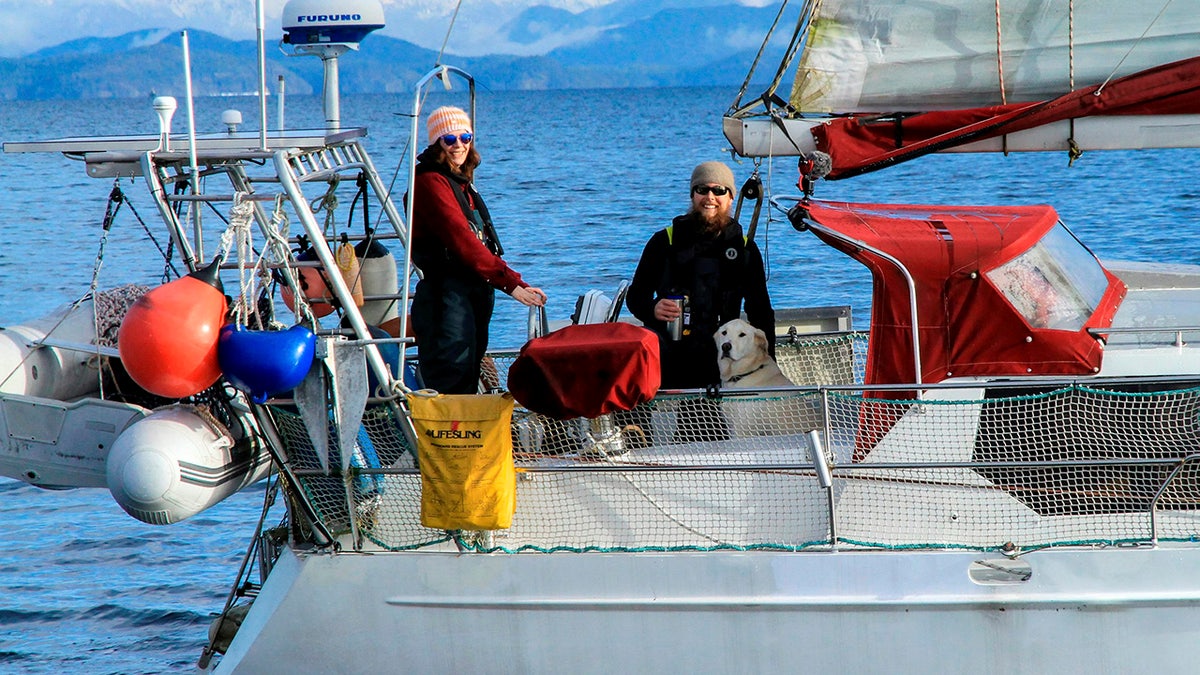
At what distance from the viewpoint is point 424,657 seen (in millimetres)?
5281

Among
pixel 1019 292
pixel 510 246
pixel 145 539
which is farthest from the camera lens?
pixel 510 246

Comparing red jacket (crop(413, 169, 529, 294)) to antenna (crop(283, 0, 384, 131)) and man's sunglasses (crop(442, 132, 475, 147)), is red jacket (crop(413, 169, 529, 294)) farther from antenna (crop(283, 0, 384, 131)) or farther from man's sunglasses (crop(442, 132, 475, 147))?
antenna (crop(283, 0, 384, 131))

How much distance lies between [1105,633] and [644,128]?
187 feet

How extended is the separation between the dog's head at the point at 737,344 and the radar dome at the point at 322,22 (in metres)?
2.51

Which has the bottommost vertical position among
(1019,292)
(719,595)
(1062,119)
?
(719,595)

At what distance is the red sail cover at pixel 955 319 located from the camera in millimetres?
5152

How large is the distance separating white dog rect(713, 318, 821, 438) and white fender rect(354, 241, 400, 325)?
6.03 feet

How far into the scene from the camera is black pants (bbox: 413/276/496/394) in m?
5.58

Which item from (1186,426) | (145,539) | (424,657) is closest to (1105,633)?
(1186,426)

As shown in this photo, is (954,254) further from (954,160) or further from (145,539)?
(954,160)

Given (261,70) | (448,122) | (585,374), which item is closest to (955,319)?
(585,374)

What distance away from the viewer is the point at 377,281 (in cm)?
677

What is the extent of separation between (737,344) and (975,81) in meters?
1.65

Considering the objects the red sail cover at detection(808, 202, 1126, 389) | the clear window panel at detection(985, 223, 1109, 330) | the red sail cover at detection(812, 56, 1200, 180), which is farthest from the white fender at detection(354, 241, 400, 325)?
the clear window panel at detection(985, 223, 1109, 330)
